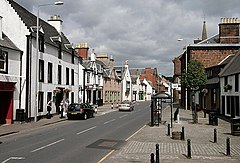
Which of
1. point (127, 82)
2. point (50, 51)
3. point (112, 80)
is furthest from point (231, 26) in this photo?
point (127, 82)

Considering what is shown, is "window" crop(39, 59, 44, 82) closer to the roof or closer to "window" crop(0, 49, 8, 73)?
"window" crop(0, 49, 8, 73)

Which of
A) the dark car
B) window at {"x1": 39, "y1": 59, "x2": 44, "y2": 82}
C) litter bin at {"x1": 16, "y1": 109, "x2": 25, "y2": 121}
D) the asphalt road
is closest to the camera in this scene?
the asphalt road

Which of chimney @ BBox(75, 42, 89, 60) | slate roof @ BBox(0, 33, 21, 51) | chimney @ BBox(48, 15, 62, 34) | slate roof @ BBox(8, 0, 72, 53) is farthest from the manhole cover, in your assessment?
chimney @ BBox(75, 42, 89, 60)

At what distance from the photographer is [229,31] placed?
43.4m

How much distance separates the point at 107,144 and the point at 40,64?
16162 mm

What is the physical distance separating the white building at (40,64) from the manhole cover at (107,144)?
10.7m

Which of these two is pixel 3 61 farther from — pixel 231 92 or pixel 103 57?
pixel 103 57

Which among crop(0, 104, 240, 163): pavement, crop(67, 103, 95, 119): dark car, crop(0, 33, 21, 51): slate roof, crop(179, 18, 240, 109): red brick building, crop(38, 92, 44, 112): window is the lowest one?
crop(0, 104, 240, 163): pavement

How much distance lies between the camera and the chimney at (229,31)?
139 feet

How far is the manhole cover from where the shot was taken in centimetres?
1402

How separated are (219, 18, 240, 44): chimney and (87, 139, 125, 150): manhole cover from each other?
1267 inches

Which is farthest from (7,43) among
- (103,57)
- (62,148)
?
(103,57)

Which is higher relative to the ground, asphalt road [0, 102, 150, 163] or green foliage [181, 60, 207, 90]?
green foliage [181, 60, 207, 90]

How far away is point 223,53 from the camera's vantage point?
142ft
